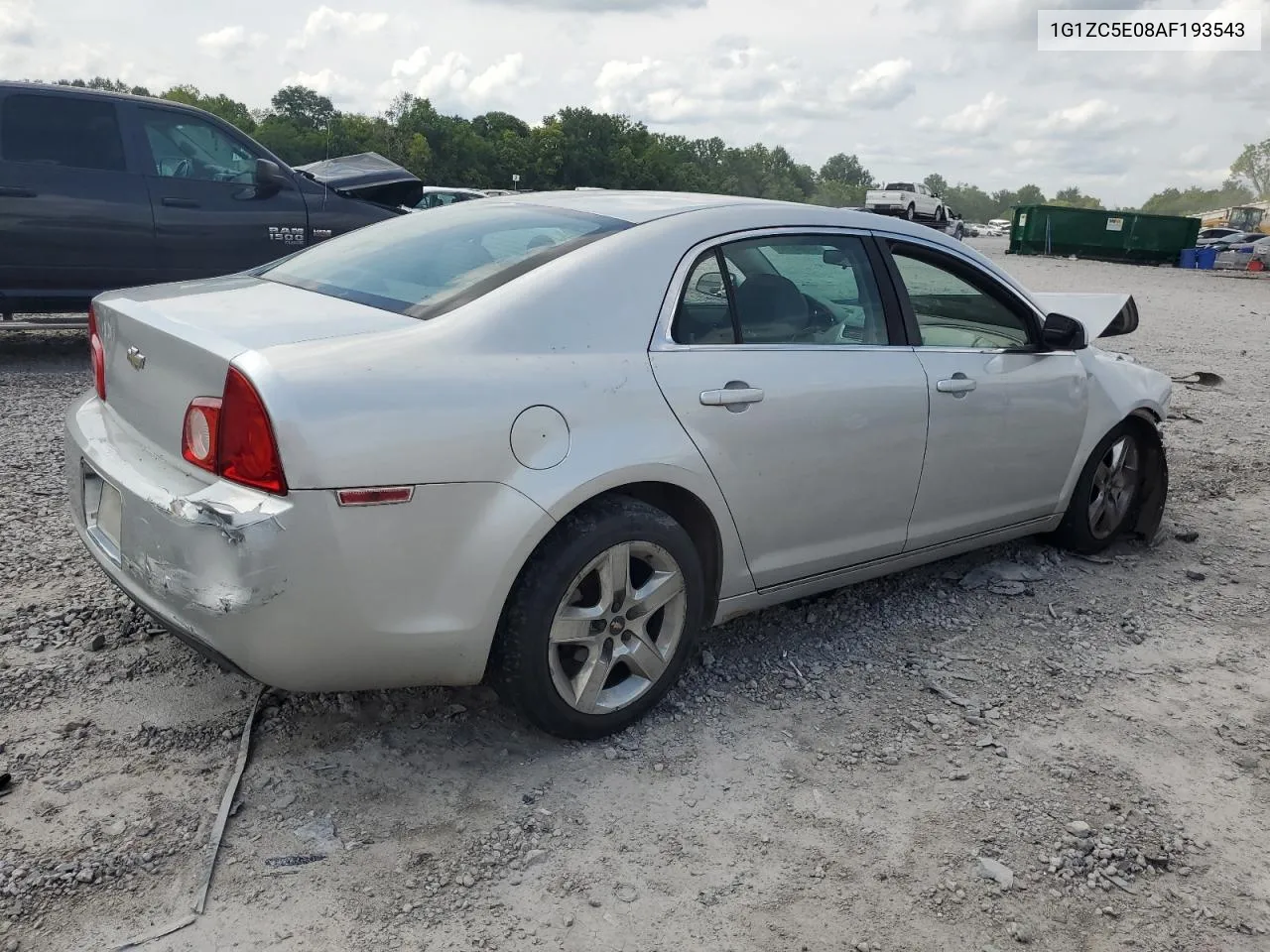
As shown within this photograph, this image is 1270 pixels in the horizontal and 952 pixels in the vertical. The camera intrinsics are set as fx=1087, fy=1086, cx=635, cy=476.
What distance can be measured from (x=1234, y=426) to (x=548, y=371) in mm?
6602

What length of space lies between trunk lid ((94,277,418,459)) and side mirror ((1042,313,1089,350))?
8.45 ft

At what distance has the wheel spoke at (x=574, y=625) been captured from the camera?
290 centimetres

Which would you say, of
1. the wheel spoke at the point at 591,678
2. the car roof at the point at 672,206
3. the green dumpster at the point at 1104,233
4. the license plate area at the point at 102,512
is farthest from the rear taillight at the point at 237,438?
the green dumpster at the point at 1104,233

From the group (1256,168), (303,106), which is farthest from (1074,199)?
(303,106)

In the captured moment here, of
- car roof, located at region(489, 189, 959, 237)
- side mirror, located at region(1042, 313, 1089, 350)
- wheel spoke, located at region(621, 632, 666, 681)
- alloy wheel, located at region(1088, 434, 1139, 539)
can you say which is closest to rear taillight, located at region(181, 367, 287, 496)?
wheel spoke, located at region(621, 632, 666, 681)

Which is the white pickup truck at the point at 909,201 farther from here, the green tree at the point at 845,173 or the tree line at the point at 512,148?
the green tree at the point at 845,173

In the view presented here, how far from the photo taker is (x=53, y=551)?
4.17m

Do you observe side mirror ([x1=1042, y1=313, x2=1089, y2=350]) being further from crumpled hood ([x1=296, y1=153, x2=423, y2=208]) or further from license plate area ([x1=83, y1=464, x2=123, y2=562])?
crumpled hood ([x1=296, y1=153, x2=423, y2=208])

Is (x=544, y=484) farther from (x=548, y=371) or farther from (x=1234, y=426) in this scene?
(x=1234, y=426)

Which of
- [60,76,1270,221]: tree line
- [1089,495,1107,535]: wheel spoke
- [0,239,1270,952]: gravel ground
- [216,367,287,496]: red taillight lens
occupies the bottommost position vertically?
[0,239,1270,952]: gravel ground

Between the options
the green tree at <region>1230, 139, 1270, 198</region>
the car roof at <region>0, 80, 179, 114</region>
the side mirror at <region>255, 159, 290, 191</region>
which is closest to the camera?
the car roof at <region>0, 80, 179, 114</region>

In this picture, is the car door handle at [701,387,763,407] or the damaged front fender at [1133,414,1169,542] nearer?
the car door handle at [701,387,763,407]

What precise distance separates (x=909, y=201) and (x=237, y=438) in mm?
50713

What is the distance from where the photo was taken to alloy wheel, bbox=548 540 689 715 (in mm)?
2949
